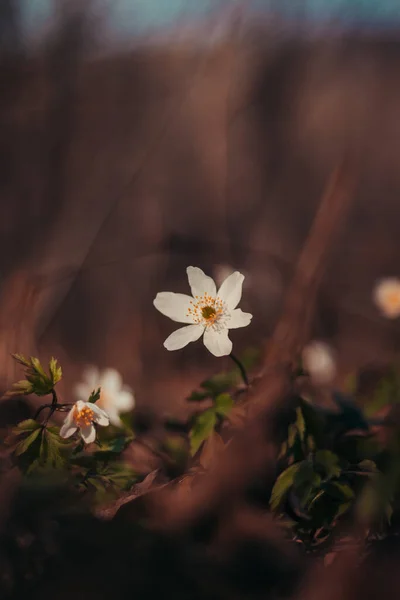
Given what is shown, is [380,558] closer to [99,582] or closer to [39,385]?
[99,582]

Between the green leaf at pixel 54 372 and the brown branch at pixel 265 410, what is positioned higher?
the green leaf at pixel 54 372

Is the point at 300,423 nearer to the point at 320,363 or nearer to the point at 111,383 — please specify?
the point at 111,383

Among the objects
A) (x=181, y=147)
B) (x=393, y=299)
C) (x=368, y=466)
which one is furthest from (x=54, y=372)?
(x=181, y=147)

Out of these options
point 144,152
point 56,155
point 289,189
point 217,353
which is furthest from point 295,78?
point 217,353

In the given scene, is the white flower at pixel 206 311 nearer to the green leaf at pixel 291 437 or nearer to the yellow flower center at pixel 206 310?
the yellow flower center at pixel 206 310

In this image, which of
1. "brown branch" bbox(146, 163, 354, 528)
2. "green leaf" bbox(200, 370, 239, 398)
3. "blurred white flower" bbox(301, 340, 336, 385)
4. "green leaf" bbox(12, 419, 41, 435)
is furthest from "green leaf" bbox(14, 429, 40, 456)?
"blurred white flower" bbox(301, 340, 336, 385)

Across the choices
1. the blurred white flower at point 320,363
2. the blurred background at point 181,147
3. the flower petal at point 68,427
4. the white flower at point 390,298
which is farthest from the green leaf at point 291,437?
the blurred background at point 181,147
